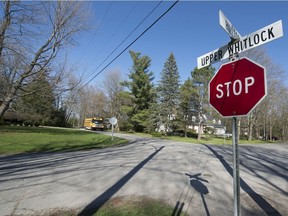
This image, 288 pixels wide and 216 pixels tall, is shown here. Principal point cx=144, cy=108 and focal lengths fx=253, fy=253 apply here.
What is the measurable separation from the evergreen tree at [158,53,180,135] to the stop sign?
4381cm

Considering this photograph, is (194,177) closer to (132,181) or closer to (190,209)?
(132,181)

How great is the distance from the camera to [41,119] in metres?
60.1

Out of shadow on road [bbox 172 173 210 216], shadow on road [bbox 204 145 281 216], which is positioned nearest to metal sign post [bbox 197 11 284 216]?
shadow on road [bbox 172 173 210 216]

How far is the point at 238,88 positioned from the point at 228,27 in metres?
0.85

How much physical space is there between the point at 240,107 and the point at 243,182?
6.54 metres

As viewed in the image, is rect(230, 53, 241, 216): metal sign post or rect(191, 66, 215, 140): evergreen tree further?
rect(191, 66, 215, 140): evergreen tree

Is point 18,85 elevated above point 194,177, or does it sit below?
above

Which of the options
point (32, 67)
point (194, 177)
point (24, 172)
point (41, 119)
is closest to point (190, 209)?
point (194, 177)

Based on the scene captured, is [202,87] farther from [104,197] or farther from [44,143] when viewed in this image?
[104,197]

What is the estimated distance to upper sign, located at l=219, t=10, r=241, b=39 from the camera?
3.02 meters

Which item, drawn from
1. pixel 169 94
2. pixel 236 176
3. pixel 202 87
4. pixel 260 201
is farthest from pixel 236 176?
pixel 169 94

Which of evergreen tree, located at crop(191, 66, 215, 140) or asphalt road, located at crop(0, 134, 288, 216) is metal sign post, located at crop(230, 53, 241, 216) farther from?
evergreen tree, located at crop(191, 66, 215, 140)

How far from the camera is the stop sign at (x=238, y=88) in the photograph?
2551 millimetres

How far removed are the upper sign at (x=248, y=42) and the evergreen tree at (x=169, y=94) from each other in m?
43.4
